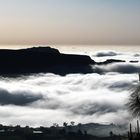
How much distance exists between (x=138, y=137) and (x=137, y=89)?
986cm

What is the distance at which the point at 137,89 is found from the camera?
66312 mm

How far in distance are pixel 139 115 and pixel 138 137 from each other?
6.86m

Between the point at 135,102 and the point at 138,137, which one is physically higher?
the point at 135,102

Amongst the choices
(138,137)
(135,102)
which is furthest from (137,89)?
(138,137)

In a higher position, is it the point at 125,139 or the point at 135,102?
the point at 135,102

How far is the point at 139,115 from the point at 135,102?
1842mm

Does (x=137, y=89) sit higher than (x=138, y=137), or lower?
higher

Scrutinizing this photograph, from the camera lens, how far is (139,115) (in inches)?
2643

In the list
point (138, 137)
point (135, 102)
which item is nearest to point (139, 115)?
point (135, 102)

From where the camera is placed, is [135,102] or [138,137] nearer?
[135,102]

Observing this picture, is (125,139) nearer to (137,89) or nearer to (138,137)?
(138,137)

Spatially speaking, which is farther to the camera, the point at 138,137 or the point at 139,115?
the point at 138,137

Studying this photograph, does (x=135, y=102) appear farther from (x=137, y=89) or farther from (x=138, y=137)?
(x=138, y=137)

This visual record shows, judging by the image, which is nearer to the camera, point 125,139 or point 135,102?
point 135,102
